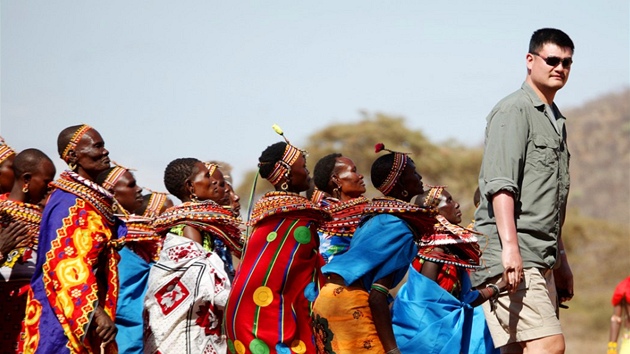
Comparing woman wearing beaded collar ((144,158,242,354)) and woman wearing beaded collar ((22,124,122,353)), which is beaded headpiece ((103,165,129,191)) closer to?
woman wearing beaded collar ((144,158,242,354))

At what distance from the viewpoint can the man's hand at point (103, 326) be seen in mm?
6812

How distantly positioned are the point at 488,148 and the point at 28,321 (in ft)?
10.5

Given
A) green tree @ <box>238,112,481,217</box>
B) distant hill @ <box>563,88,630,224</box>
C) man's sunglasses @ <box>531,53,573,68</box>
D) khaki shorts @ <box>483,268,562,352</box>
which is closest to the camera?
khaki shorts @ <box>483,268,562,352</box>

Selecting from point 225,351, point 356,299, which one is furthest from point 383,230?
point 225,351

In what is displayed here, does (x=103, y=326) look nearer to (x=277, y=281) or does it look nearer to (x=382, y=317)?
(x=277, y=281)

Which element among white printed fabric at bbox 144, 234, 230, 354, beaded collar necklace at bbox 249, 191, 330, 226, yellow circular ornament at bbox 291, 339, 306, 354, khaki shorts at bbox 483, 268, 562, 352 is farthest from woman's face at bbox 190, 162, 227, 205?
khaki shorts at bbox 483, 268, 562, 352

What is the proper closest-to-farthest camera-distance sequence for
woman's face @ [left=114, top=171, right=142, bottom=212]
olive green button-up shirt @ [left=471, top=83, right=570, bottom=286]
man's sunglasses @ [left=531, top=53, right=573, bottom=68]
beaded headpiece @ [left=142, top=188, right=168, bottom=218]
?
olive green button-up shirt @ [left=471, top=83, right=570, bottom=286] < man's sunglasses @ [left=531, top=53, right=573, bottom=68] < woman's face @ [left=114, top=171, right=142, bottom=212] < beaded headpiece @ [left=142, top=188, right=168, bottom=218]

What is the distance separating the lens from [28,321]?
704cm

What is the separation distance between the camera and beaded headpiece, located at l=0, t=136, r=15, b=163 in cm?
870

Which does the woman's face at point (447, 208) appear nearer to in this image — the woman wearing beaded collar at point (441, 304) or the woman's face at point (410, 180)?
the woman wearing beaded collar at point (441, 304)

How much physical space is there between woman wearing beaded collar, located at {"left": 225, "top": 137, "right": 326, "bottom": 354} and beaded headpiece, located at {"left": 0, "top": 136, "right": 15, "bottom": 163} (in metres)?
2.43

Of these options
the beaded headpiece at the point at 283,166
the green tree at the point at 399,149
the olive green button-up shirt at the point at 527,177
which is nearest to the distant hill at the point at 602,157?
the green tree at the point at 399,149

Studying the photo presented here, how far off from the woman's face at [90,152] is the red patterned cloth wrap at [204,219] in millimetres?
959

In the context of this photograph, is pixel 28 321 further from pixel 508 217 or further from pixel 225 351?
pixel 508 217
